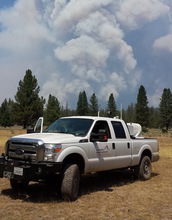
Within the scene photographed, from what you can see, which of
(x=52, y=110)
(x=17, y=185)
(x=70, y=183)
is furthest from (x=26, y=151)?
(x=52, y=110)

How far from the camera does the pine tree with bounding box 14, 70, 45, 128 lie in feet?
197

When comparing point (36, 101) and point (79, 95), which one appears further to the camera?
point (79, 95)

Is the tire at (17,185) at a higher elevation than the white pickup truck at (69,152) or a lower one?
lower

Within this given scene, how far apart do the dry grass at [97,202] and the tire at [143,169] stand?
26 cm

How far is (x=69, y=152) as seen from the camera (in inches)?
314

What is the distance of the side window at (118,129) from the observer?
10133mm

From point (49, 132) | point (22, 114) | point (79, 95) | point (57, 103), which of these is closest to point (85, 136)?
point (49, 132)

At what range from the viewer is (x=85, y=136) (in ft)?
28.6

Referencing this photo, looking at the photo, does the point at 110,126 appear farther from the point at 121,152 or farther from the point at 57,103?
the point at 57,103

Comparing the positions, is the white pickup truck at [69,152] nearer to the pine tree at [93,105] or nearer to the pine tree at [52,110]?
the pine tree at [52,110]

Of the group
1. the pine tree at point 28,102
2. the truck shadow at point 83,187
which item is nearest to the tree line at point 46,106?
the pine tree at point 28,102

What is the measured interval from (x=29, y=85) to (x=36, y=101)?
10.3 feet

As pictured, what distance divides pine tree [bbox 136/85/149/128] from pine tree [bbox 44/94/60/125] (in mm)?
22895

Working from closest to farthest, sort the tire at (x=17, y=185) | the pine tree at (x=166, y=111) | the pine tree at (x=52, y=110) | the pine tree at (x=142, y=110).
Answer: the tire at (x=17, y=185) < the pine tree at (x=52, y=110) < the pine tree at (x=142, y=110) < the pine tree at (x=166, y=111)
